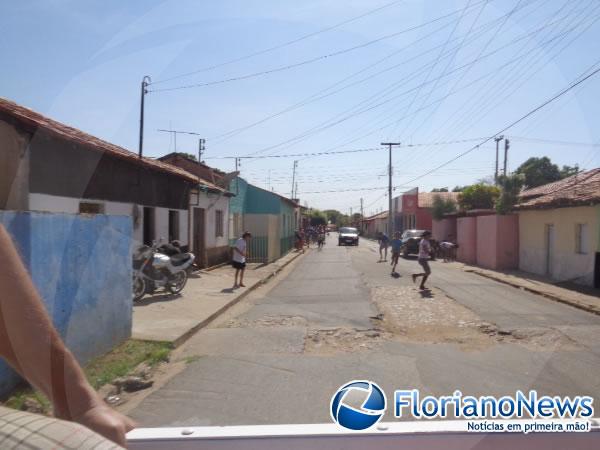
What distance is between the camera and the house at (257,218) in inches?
990

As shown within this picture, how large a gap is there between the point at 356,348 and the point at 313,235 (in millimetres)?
47102

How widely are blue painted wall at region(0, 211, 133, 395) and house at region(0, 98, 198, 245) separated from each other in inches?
41.3

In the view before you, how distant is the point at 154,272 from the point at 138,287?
2.19 ft

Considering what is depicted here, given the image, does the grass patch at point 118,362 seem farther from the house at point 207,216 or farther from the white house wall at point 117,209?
the house at point 207,216

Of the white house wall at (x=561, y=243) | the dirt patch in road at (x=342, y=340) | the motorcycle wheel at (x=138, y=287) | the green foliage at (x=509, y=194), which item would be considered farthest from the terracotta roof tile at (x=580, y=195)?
the motorcycle wheel at (x=138, y=287)

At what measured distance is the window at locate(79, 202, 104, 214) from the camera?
432 inches

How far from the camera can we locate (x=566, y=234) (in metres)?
17.2

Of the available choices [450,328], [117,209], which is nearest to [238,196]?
[117,209]

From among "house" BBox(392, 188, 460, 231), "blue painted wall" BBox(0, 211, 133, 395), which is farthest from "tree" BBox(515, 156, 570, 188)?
"blue painted wall" BBox(0, 211, 133, 395)

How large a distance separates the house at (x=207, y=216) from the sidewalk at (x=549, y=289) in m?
10.1

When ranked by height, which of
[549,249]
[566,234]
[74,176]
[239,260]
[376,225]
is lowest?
[239,260]

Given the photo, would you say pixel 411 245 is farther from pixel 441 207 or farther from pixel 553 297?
pixel 553 297

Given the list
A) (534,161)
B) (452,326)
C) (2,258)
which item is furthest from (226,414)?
(534,161)

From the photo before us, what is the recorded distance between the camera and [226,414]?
4.68 meters
